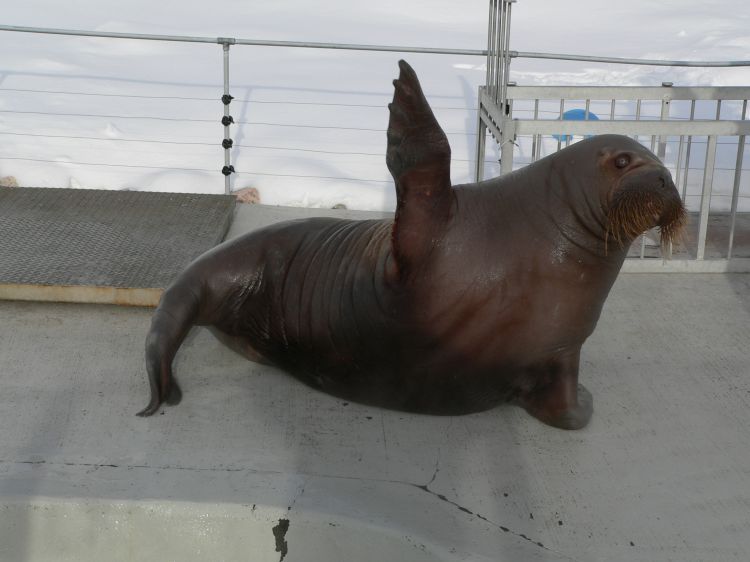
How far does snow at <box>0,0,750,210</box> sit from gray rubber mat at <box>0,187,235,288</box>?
5.59 feet

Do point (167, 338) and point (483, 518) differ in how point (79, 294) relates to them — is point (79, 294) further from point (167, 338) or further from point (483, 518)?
point (483, 518)

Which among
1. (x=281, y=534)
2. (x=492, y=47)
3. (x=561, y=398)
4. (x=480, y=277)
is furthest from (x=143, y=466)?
(x=492, y=47)

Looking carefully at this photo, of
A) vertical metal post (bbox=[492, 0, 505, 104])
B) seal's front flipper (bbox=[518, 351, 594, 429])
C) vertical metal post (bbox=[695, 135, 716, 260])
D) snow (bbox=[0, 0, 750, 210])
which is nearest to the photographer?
seal's front flipper (bbox=[518, 351, 594, 429])

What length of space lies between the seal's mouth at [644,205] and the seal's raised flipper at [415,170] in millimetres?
476

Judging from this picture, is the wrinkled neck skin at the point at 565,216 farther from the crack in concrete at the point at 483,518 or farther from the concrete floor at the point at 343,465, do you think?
the crack in concrete at the point at 483,518

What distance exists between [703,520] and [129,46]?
36.2 ft

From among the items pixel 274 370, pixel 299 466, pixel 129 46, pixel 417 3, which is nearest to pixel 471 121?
pixel 129 46

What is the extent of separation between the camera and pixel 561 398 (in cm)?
297

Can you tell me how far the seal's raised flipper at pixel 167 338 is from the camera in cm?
306

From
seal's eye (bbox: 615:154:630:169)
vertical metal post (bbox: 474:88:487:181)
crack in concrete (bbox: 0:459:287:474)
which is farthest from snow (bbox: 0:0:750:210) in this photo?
crack in concrete (bbox: 0:459:287:474)

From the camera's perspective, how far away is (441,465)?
2787mm

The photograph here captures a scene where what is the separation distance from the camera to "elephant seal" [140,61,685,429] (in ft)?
8.95

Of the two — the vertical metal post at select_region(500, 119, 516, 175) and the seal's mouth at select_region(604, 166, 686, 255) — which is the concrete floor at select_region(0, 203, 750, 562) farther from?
the vertical metal post at select_region(500, 119, 516, 175)

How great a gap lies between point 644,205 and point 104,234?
267 cm
